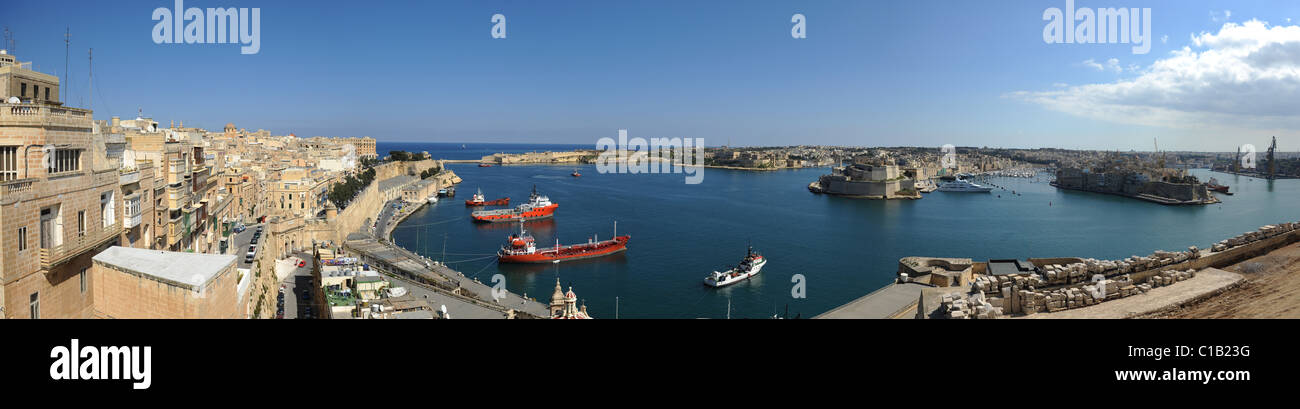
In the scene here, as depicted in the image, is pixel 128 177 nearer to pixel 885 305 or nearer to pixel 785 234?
pixel 885 305

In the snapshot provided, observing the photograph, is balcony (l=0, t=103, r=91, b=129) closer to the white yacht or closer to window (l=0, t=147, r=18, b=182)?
window (l=0, t=147, r=18, b=182)

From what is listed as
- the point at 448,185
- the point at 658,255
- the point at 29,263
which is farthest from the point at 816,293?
the point at 448,185

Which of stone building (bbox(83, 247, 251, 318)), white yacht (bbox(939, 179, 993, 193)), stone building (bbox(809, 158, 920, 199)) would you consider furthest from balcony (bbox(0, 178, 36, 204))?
white yacht (bbox(939, 179, 993, 193))

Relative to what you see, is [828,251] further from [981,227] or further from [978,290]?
[978,290]

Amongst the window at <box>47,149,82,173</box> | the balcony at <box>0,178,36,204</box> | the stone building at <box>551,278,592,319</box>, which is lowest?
the stone building at <box>551,278,592,319</box>

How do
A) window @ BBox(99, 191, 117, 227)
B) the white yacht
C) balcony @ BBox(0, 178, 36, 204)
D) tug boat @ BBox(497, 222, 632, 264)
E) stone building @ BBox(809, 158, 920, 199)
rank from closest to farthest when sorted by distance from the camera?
balcony @ BBox(0, 178, 36, 204)
window @ BBox(99, 191, 117, 227)
tug boat @ BBox(497, 222, 632, 264)
stone building @ BBox(809, 158, 920, 199)
the white yacht

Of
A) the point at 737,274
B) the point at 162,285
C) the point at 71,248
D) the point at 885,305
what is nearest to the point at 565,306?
the point at 885,305
